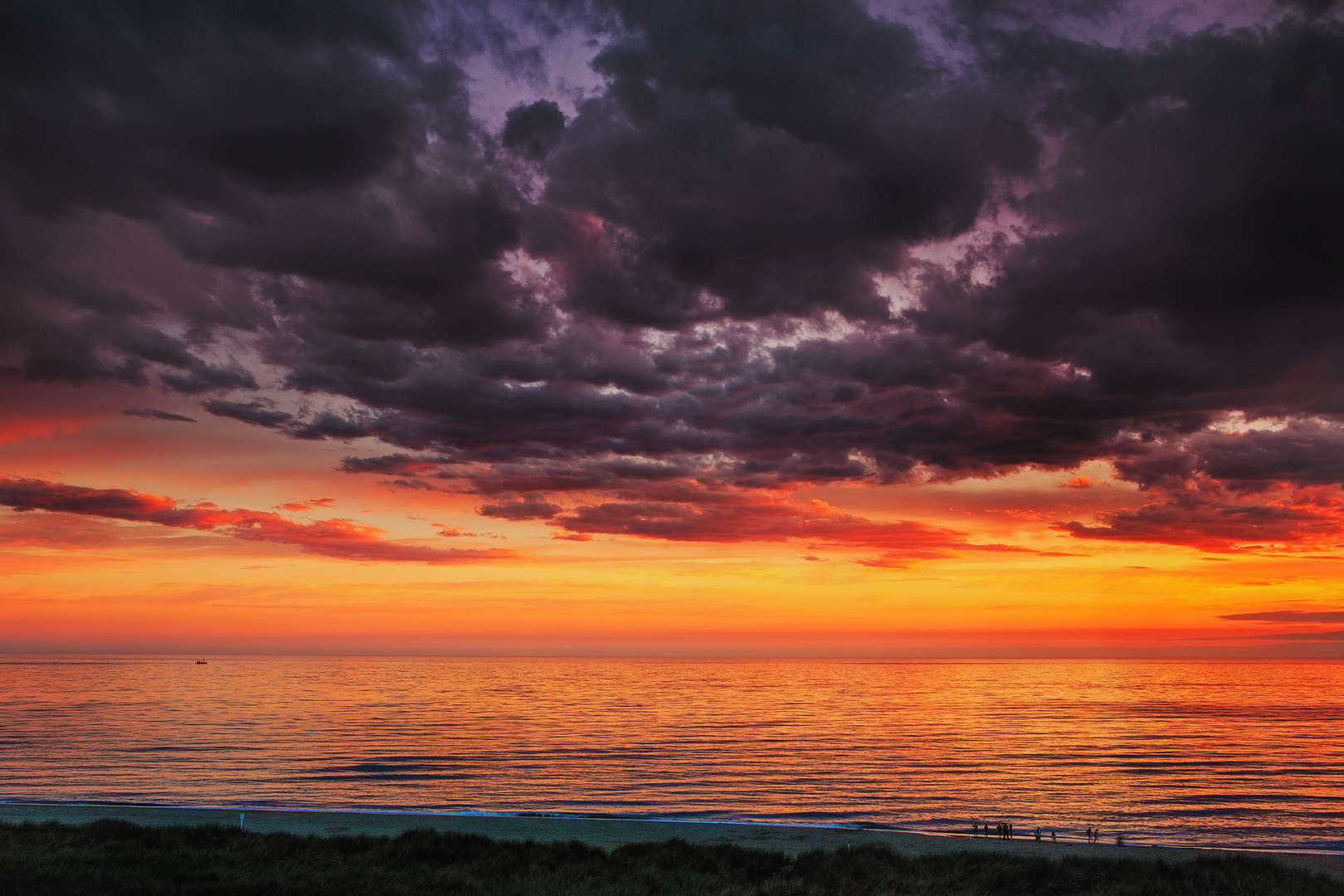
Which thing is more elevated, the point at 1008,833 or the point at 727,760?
the point at 1008,833

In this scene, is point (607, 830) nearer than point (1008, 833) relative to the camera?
Yes

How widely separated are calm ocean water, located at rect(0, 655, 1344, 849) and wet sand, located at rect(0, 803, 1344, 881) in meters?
3.53

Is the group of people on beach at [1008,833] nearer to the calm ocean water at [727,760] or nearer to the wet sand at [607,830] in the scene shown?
the wet sand at [607,830]

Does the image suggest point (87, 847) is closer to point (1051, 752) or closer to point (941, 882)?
point (941, 882)

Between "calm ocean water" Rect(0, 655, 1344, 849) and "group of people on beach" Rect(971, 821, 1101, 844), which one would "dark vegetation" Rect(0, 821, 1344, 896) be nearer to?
"group of people on beach" Rect(971, 821, 1101, 844)

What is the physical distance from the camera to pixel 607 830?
30219mm

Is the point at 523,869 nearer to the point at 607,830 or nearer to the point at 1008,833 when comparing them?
the point at 607,830

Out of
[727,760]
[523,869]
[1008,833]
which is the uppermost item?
[523,869]

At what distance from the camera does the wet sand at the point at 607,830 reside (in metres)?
26.9

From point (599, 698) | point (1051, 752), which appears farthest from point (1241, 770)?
point (599, 698)

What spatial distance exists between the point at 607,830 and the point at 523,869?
31.5 ft

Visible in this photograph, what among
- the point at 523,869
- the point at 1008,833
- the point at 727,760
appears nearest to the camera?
the point at 523,869

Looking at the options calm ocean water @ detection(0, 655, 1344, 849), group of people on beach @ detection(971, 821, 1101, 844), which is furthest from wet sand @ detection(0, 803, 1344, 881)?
calm ocean water @ detection(0, 655, 1344, 849)

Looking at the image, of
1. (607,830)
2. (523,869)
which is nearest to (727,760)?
(607,830)
